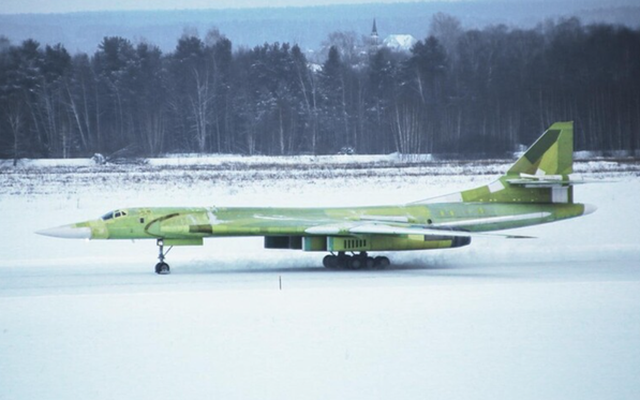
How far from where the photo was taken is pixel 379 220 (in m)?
18.7

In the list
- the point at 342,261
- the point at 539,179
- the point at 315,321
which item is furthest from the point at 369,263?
the point at 315,321

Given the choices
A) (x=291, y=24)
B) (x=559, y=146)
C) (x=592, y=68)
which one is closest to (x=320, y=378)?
(x=559, y=146)

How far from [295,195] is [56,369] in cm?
1968

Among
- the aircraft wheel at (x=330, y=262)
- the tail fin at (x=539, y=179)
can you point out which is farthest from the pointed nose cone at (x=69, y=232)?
the tail fin at (x=539, y=179)

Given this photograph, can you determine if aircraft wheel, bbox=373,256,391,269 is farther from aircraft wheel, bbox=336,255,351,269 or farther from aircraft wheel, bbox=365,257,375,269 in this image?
aircraft wheel, bbox=336,255,351,269

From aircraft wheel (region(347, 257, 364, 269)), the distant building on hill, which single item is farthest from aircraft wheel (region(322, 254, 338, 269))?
the distant building on hill

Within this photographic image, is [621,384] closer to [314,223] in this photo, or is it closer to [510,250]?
[314,223]

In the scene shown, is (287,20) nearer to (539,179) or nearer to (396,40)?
(396,40)

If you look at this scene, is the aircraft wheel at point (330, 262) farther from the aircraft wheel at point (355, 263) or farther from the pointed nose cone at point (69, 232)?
the pointed nose cone at point (69, 232)

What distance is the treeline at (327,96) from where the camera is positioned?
155 feet

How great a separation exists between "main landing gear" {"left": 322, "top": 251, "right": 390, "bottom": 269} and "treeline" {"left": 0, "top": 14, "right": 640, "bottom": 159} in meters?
27.0

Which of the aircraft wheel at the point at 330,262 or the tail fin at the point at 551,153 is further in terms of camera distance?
the tail fin at the point at 551,153

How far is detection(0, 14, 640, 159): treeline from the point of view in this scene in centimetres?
4716

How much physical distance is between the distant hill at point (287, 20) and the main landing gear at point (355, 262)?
122ft
